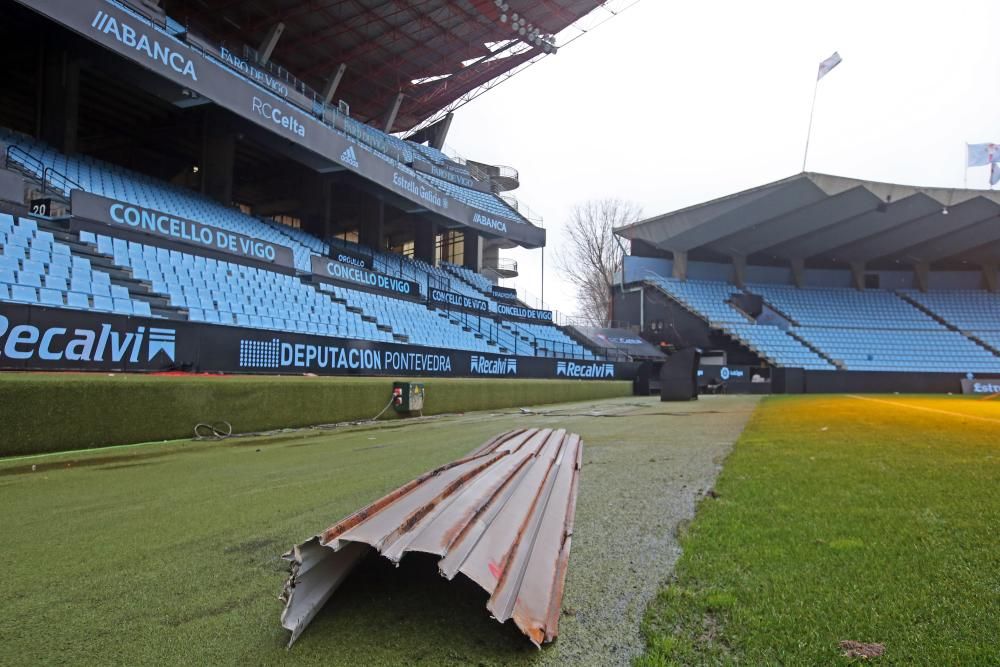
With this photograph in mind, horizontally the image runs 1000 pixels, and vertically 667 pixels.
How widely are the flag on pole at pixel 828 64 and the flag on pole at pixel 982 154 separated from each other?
Answer: 468 inches

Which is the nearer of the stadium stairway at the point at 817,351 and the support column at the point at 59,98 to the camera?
the support column at the point at 59,98

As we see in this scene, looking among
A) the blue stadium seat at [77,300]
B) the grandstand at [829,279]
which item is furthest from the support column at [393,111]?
the blue stadium seat at [77,300]

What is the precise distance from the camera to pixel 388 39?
93.8 ft

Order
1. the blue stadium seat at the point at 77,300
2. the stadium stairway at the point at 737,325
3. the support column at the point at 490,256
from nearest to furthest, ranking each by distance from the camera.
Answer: the blue stadium seat at the point at 77,300
the stadium stairway at the point at 737,325
the support column at the point at 490,256

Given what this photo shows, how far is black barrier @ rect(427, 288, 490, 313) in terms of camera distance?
24.0m

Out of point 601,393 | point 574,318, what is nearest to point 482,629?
point 601,393

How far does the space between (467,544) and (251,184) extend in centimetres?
2878

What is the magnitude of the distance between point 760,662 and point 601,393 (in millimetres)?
21466

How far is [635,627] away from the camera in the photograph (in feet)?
6.19

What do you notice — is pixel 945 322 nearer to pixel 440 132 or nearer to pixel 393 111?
pixel 440 132

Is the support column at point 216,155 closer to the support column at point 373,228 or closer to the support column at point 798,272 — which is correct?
the support column at point 373,228

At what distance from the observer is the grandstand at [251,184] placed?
36.7 ft

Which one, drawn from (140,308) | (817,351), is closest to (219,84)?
(140,308)

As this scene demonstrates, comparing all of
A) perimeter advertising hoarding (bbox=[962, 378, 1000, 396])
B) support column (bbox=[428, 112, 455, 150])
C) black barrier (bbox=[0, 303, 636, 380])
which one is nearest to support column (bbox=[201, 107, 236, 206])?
black barrier (bbox=[0, 303, 636, 380])
